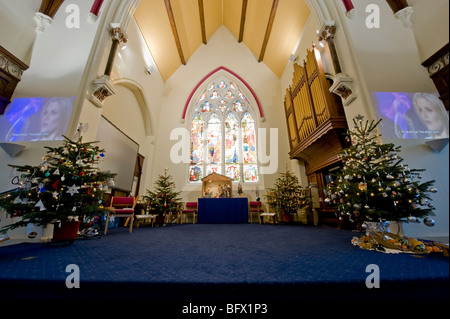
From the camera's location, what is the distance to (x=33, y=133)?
103 inches

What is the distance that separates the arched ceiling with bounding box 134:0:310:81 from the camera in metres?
5.32

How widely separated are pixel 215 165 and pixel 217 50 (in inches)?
222

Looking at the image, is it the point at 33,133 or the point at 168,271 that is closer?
the point at 168,271

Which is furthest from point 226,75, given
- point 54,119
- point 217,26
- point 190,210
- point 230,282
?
point 230,282

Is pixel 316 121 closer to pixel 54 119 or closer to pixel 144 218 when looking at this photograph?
pixel 54 119

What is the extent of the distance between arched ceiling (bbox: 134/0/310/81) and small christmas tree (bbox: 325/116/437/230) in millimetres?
5166

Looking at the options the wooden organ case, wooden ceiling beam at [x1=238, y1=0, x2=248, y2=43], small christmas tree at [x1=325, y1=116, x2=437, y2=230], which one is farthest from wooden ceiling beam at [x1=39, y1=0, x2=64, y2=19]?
small christmas tree at [x1=325, y1=116, x2=437, y2=230]

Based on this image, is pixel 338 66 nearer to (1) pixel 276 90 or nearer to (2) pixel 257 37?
(1) pixel 276 90

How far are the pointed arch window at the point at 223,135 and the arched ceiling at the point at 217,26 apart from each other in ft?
6.04

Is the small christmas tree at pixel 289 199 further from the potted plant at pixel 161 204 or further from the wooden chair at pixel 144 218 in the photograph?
the wooden chair at pixel 144 218

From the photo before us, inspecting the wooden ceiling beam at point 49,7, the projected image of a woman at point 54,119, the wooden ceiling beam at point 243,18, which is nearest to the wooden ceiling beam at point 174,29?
the wooden ceiling beam at point 243,18

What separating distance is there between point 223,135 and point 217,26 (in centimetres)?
560

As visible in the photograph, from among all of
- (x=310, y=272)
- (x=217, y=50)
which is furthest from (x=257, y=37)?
(x=310, y=272)

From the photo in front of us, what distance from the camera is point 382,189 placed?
68.7 inches
